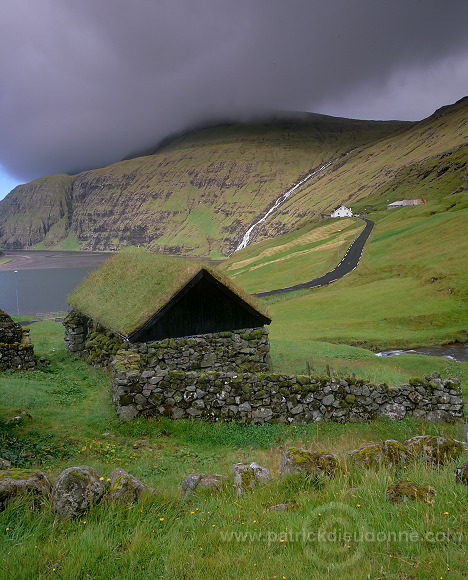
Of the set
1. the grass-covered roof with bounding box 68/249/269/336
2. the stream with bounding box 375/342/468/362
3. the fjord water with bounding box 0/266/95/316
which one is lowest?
the stream with bounding box 375/342/468/362

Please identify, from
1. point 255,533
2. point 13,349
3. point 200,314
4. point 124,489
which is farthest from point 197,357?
point 255,533

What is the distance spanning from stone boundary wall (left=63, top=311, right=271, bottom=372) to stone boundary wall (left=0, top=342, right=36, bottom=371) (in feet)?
10.6

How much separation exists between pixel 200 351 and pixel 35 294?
107m

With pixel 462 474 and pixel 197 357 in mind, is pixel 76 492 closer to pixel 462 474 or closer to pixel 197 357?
pixel 462 474

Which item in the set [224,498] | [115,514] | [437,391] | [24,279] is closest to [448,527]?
[224,498]

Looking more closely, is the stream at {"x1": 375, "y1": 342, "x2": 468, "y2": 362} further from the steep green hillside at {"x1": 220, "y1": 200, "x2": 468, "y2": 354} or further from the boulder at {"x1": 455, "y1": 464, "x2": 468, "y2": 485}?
the boulder at {"x1": 455, "y1": 464, "x2": 468, "y2": 485}

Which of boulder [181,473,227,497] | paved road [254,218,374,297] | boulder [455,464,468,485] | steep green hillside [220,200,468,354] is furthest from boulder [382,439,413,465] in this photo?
paved road [254,218,374,297]

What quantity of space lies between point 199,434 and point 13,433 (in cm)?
486

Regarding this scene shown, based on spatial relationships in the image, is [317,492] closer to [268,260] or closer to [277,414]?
[277,414]

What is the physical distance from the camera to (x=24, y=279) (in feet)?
475

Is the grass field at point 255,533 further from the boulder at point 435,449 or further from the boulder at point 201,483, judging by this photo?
the boulder at point 435,449

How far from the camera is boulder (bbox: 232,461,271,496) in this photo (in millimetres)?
6090

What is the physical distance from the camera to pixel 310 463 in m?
6.35

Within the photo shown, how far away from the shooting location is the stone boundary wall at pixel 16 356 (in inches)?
733
